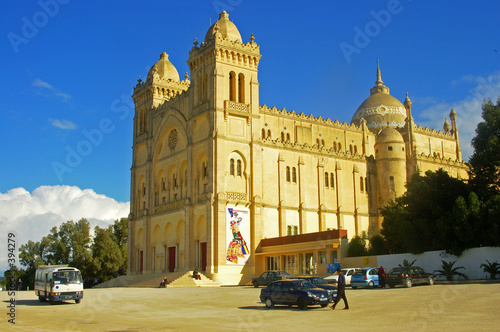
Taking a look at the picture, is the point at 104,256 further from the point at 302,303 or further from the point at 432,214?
the point at 302,303

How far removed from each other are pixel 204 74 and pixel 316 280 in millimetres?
29685

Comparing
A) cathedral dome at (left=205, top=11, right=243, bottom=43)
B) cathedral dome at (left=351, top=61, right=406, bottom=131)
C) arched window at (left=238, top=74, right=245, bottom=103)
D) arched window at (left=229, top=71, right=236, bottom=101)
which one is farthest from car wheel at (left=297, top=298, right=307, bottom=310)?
cathedral dome at (left=351, top=61, right=406, bottom=131)

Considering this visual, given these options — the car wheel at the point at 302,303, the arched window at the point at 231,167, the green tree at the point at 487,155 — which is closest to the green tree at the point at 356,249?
the green tree at the point at 487,155

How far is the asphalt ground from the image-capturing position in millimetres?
17656

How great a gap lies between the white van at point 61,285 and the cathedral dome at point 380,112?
46.4 metres

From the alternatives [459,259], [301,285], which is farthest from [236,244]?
[301,285]

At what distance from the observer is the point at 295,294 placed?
76.7 ft

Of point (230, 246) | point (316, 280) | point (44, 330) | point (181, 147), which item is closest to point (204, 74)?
point (181, 147)

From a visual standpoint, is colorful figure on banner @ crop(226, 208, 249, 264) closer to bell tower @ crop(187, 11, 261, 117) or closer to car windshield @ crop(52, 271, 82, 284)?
bell tower @ crop(187, 11, 261, 117)

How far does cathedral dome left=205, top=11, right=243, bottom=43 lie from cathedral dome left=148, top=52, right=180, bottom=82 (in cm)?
1153

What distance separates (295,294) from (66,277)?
43.4ft

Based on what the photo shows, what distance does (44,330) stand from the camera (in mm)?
18000

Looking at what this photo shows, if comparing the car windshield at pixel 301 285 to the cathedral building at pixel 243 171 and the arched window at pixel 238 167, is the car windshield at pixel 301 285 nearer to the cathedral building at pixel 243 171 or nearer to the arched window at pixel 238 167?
the cathedral building at pixel 243 171

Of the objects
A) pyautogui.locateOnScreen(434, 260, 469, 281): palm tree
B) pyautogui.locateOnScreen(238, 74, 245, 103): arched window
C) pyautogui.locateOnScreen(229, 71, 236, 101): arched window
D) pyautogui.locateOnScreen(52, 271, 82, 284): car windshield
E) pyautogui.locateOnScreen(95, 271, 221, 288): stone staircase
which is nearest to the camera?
pyautogui.locateOnScreen(52, 271, 82, 284): car windshield
